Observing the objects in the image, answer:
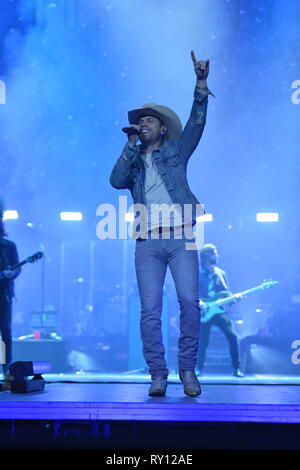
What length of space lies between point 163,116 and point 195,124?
0.21 m

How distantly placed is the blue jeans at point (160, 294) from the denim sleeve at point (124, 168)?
0.39 m

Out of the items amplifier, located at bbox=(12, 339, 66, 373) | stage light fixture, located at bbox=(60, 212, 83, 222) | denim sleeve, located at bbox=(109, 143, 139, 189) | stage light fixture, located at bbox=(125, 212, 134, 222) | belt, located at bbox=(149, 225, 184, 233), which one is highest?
stage light fixture, located at bbox=(60, 212, 83, 222)

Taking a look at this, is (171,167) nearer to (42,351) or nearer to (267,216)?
(42,351)

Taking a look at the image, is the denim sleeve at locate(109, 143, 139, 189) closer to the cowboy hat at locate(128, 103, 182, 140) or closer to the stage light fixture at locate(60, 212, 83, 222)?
the cowboy hat at locate(128, 103, 182, 140)

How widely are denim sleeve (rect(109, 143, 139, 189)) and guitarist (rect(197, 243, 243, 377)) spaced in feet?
15.4

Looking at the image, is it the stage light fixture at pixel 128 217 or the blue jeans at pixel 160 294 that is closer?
the blue jeans at pixel 160 294

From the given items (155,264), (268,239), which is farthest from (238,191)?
(155,264)

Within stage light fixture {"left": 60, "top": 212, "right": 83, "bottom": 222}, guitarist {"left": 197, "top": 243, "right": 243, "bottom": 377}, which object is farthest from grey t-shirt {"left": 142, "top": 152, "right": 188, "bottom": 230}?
stage light fixture {"left": 60, "top": 212, "right": 83, "bottom": 222}

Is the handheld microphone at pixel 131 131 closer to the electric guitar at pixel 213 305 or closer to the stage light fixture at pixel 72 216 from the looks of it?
the electric guitar at pixel 213 305

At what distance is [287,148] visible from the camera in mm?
11047

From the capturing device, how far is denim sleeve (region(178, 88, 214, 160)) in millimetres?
3852

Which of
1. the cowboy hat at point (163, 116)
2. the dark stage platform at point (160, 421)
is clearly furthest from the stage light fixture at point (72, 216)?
the dark stage platform at point (160, 421)

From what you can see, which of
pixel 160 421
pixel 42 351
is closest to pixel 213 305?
pixel 42 351

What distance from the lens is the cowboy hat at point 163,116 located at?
3939 mm
